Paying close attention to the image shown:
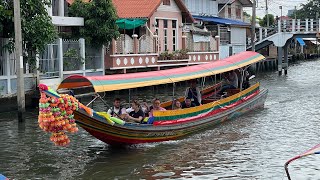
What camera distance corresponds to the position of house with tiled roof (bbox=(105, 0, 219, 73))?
28797mm

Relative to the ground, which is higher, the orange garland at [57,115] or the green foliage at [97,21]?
the green foliage at [97,21]

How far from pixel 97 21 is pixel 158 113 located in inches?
520

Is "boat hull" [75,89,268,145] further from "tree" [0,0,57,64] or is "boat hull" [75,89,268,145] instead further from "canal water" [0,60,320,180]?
"tree" [0,0,57,64]

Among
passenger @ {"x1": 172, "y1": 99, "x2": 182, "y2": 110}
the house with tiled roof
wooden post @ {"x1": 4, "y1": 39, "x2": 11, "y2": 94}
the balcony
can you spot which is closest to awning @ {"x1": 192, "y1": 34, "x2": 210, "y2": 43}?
the house with tiled roof

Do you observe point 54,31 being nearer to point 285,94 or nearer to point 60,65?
point 60,65

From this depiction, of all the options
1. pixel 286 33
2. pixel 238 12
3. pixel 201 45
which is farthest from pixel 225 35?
pixel 238 12

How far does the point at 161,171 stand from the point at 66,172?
2.07 m

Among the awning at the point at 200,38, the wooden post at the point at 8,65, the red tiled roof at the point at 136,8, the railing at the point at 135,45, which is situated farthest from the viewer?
the awning at the point at 200,38

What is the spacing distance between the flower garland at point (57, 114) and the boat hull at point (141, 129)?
19.4 inches

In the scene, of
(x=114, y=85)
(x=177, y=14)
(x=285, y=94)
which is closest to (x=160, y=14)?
Answer: (x=177, y=14)

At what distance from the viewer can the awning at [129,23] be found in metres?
30.5

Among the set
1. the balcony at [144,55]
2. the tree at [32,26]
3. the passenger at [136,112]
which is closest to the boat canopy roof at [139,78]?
the passenger at [136,112]

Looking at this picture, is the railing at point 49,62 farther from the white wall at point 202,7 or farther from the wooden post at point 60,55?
the white wall at point 202,7

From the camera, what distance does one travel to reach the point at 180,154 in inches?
545
